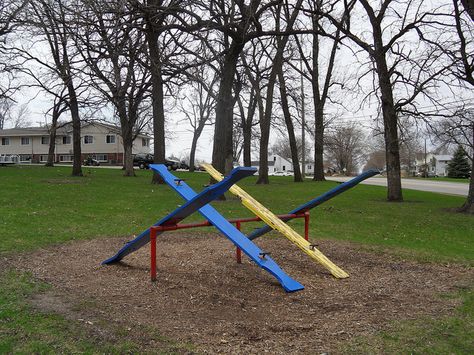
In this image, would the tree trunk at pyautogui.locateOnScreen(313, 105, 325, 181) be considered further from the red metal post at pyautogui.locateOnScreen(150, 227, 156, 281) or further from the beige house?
the beige house

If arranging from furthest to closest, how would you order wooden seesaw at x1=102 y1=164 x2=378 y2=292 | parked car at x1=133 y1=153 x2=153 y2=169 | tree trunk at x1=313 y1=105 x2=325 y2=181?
parked car at x1=133 y1=153 x2=153 y2=169, tree trunk at x1=313 y1=105 x2=325 y2=181, wooden seesaw at x1=102 y1=164 x2=378 y2=292

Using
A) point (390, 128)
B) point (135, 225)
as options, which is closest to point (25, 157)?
point (390, 128)

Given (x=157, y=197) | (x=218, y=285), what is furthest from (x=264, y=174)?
(x=218, y=285)

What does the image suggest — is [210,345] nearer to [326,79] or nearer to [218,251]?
[218,251]

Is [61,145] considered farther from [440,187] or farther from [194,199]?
[194,199]

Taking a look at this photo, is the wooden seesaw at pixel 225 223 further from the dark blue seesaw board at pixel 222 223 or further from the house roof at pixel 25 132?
the house roof at pixel 25 132

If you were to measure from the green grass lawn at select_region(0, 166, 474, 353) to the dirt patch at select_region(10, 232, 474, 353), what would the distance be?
1.23ft

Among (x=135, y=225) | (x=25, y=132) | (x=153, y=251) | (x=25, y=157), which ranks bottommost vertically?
→ (x=135, y=225)

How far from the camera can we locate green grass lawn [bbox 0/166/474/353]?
4.20 m

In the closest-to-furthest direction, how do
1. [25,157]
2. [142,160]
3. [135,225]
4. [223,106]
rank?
[135,225] < [223,106] < [142,160] < [25,157]

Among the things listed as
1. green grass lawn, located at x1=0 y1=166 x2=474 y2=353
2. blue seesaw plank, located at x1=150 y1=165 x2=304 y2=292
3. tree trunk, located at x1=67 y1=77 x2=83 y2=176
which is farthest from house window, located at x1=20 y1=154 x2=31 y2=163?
blue seesaw plank, located at x1=150 y1=165 x2=304 y2=292

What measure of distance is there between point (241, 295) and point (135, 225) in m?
5.77

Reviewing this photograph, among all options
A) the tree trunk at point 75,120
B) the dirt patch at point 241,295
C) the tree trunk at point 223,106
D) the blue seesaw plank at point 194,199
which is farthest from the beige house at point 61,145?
the blue seesaw plank at point 194,199

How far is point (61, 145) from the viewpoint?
6969cm
